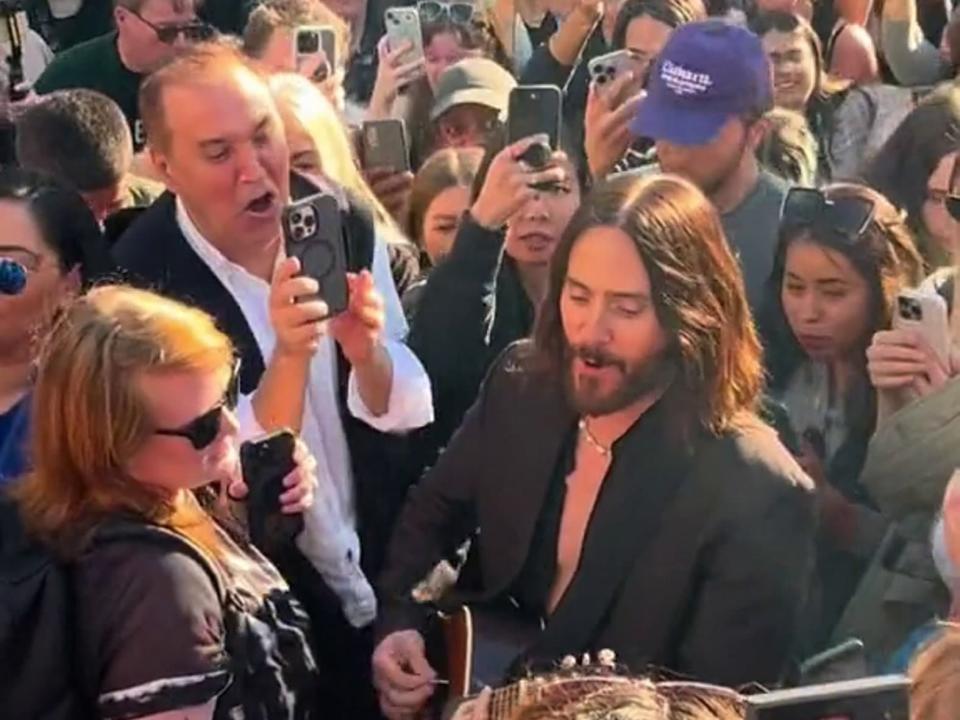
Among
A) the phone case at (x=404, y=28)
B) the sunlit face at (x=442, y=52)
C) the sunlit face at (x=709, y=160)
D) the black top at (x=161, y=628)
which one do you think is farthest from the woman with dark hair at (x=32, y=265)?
the sunlit face at (x=442, y=52)

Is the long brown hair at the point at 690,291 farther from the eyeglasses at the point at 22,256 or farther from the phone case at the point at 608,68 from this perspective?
the phone case at the point at 608,68

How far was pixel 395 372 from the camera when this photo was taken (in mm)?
2658

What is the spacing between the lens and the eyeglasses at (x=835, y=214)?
3084mm

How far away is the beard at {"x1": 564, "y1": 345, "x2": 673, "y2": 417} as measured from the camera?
2344 millimetres

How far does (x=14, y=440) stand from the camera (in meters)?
2.47

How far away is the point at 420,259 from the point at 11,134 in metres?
1.29

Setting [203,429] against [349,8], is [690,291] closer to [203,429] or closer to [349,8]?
[203,429]

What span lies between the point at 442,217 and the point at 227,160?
1.04 m

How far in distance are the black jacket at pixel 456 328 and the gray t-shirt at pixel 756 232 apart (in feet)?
1.83

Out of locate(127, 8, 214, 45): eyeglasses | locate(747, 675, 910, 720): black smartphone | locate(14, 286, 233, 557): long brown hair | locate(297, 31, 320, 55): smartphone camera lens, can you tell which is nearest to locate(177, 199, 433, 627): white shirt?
locate(14, 286, 233, 557): long brown hair

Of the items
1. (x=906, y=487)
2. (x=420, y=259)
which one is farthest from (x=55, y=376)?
(x=420, y=259)

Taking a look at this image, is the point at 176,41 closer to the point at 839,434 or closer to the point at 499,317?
the point at 499,317

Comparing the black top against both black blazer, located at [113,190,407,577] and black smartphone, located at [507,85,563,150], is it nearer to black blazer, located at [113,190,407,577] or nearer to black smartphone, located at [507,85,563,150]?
black blazer, located at [113,190,407,577]

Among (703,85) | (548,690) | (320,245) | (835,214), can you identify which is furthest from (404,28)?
(548,690)
